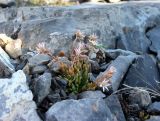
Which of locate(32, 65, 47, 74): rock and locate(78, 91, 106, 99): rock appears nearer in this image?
locate(78, 91, 106, 99): rock

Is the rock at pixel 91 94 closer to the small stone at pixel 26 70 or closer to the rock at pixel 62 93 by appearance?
the rock at pixel 62 93

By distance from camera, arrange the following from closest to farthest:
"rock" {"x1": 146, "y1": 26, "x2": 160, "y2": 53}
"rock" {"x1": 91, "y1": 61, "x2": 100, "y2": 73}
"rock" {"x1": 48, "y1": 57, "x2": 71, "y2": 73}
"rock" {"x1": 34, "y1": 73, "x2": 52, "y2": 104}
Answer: "rock" {"x1": 34, "y1": 73, "x2": 52, "y2": 104} → "rock" {"x1": 48, "y1": 57, "x2": 71, "y2": 73} → "rock" {"x1": 91, "y1": 61, "x2": 100, "y2": 73} → "rock" {"x1": 146, "y1": 26, "x2": 160, "y2": 53}

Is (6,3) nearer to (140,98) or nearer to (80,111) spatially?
(140,98)

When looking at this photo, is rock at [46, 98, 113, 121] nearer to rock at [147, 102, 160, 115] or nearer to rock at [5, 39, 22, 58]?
rock at [147, 102, 160, 115]

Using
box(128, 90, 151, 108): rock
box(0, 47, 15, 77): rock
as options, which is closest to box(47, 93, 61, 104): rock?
box(0, 47, 15, 77): rock

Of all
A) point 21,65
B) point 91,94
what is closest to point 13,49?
point 21,65

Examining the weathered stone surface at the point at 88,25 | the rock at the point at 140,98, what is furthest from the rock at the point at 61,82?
the weathered stone surface at the point at 88,25

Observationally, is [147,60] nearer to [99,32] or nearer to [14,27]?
[99,32]
